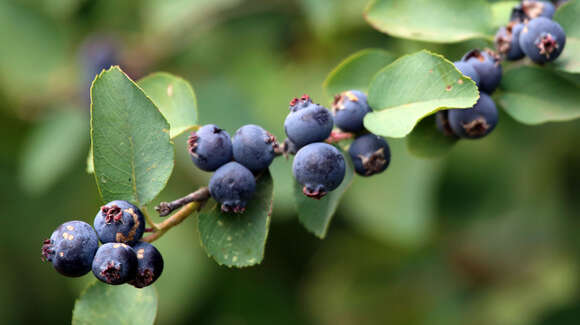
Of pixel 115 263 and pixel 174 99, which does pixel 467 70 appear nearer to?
pixel 174 99

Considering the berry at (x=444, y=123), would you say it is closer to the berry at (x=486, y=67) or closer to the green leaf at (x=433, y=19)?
the berry at (x=486, y=67)

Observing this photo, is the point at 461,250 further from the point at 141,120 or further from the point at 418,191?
the point at 141,120

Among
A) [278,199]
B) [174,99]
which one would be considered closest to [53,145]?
[278,199]

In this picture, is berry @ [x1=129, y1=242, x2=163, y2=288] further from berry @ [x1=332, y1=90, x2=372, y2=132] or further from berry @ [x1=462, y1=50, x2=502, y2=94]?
berry @ [x1=462, y1=50, x2=502, y2=94]

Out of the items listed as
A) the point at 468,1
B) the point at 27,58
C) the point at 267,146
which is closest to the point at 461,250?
the point at 468,1

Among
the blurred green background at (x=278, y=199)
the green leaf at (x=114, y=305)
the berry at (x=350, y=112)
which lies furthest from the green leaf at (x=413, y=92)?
the blurred green background at (x=278, y=199)
